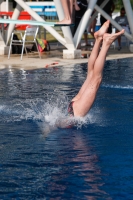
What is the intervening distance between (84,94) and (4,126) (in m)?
1.07

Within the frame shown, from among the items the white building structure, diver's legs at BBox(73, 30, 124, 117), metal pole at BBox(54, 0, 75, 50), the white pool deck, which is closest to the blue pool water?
diver's legs at BBox(73, 30, 124, 117)

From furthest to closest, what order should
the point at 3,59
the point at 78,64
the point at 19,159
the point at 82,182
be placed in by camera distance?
the point at 3,59, the point at 78,64, the point at 19,159, the point at 82,182

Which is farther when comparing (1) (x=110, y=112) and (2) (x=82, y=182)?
(1) (x=110, y=112)

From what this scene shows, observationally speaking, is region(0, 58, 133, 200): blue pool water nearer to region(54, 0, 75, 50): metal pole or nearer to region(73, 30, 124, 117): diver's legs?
region(73, 30, 124, 117): diver's legs

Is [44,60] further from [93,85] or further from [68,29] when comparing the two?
[93,85]

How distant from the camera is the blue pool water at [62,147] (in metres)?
5.17

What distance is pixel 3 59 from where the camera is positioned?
16.5 m

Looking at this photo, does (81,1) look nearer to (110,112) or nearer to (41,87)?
(41,87)

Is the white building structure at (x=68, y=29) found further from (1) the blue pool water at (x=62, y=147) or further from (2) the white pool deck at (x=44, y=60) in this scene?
(1) the blue pool water at (x=62, y=147)

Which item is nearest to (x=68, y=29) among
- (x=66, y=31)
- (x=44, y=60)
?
(x=66, y=31)

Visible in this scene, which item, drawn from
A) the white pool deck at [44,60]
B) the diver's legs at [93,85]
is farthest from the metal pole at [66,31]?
the diver's legs at [93,85]

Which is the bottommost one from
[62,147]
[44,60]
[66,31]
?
[62,147]

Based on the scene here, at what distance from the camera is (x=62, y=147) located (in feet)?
21.5

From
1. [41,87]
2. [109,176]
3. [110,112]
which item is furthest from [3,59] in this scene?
[109,176]
